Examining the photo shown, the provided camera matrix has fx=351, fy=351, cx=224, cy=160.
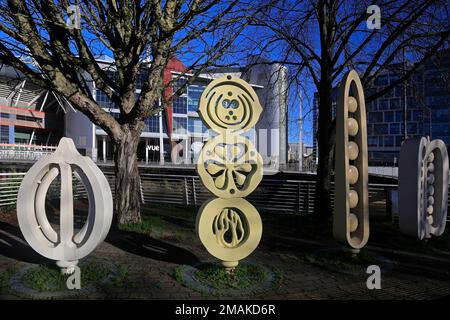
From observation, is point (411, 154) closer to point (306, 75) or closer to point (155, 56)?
point (306, 75)

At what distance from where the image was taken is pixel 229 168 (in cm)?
484

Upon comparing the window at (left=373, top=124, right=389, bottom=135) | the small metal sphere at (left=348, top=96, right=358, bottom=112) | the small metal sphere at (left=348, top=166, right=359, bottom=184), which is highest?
the window at (left=373, top=124, right=389, bottom=135)

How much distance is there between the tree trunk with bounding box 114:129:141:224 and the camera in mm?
7848

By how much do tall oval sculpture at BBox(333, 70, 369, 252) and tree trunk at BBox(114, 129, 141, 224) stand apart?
4592 mm

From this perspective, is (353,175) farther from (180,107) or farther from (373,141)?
(373,141)

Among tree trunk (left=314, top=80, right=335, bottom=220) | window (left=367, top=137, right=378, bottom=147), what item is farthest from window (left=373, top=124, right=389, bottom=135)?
tree trunk (left=314, top=80, right=335, bottom=220)

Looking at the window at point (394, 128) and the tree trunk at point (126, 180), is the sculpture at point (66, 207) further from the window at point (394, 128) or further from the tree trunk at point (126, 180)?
the window at point (394, 128)

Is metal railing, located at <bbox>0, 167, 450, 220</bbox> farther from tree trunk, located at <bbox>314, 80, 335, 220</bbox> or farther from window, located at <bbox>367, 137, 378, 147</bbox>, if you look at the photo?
window, located at <bbox>367, 137, 378, 147</bbox>

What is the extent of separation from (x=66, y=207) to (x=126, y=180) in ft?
10.7

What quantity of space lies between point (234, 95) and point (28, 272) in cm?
378

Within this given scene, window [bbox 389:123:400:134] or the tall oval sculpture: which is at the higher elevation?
window [bbox 389:123:400:134]

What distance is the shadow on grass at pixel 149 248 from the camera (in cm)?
578

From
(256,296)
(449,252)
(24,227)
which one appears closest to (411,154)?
(449,252)

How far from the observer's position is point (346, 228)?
16.8ft
